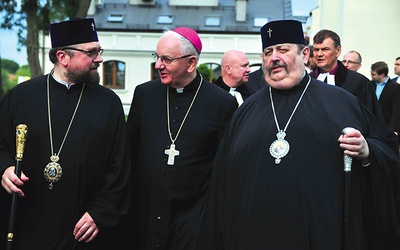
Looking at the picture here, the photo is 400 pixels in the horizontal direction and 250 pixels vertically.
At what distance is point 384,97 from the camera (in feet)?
35.6

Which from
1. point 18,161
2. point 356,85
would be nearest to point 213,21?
point 356,85

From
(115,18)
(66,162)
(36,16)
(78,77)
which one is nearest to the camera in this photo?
(66,162)

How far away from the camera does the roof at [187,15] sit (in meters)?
44.3

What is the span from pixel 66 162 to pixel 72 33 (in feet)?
3.04

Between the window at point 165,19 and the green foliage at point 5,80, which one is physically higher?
the window at point 165,19

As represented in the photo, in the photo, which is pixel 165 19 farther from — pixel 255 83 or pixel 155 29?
pixel 255 83

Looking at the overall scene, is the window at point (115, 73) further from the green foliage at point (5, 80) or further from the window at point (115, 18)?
the green foliage at point (5, 80)

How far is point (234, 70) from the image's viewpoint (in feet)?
23.2

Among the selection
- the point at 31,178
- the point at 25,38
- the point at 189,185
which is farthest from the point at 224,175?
the point at 25,38

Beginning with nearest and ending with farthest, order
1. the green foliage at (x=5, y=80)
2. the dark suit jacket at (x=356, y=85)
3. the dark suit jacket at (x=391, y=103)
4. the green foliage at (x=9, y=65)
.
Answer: the green foliage at (x=5, y=80)
the green foliage at (x=9, y=65)
the dark suit jacket at (x=356, y=85)
the dark suit jacket at (x=391, y=103)

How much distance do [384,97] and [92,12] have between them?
3742 cm

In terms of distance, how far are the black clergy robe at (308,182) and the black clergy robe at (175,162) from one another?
1.84 feet

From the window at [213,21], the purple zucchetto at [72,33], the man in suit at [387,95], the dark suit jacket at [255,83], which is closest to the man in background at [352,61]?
the man in suit at [387,95]

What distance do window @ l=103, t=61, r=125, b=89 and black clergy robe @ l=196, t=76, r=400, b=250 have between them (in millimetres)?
40276
